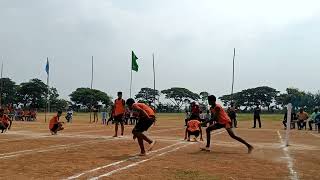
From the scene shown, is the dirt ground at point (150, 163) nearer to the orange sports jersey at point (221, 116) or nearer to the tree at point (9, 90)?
the orange sports jersey at point (221, 116)

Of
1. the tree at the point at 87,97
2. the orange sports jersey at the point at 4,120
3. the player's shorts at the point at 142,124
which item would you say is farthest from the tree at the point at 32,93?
the player's shorts at the point at 142,124

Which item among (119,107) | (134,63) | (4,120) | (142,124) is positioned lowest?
(4,120)

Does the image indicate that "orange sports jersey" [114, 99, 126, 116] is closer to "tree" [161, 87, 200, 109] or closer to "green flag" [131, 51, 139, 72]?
"green flag" [131, 51, 139, 72]

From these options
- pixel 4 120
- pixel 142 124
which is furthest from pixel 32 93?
pixel 142 124

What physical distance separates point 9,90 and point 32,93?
8.20 meters

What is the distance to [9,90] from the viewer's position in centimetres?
13150

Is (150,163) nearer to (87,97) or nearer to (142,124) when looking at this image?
(142,124)

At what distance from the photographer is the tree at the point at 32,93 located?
126 m

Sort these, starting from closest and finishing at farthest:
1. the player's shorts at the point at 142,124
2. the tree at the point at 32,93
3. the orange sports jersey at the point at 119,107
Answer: the player's shorts at the point at 142,124 < the orange sports jersey at the point at 119,107 < the tree at the point at 32,93

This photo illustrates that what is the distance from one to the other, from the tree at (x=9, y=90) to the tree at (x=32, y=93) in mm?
1743

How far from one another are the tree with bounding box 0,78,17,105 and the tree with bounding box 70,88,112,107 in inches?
592

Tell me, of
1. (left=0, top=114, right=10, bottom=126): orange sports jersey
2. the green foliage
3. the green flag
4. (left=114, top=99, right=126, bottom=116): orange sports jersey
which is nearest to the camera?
(left=114, top=99, right=126, bottom=116): orange sports jersey

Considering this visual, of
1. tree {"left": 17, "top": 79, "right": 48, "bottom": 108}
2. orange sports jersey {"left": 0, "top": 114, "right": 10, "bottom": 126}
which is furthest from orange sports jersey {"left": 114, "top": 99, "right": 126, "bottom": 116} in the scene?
tree {"left": 17, "top": 79, "right": 48, "bottom": 108}

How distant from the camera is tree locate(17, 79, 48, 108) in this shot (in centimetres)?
12594
